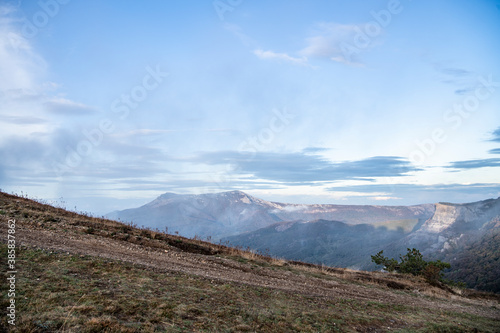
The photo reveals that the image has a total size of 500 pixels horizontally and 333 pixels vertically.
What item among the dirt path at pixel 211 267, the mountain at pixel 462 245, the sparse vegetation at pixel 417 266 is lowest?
the mountain at pixel 462 245

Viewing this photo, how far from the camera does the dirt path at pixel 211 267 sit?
14.7 meters

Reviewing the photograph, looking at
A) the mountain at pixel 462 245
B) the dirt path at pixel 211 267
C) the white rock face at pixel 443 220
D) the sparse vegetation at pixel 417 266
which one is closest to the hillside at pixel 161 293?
the dirt path at pixel 211 267

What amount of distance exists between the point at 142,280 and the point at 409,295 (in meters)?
18.6

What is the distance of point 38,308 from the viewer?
23.4ft

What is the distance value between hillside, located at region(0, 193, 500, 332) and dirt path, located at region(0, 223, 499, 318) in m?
0.09

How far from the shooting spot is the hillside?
24.7 feet

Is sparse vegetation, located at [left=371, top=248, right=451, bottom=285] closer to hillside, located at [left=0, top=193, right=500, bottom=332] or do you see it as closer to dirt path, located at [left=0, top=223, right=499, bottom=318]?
hillside, located at [left=0, top=193, right=500, bottom=332]

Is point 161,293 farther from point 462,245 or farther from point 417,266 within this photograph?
point 462,245

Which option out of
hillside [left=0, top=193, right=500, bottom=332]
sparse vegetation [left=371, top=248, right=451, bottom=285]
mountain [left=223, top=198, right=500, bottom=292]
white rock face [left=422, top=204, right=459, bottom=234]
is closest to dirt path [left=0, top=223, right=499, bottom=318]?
hillside [left=0, top=193, right=500, bottom=332]

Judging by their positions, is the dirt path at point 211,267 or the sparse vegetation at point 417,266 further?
the sparse vegetation at point 417,266

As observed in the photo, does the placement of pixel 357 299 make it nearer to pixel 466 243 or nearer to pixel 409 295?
A: pixel 409 295

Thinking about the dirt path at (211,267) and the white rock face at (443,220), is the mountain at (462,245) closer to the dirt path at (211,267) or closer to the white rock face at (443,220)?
the white rock face at (443,220)

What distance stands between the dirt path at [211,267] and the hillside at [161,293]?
0.09 metres

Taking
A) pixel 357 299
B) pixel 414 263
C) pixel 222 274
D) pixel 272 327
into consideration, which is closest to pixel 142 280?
pixel 272 327
